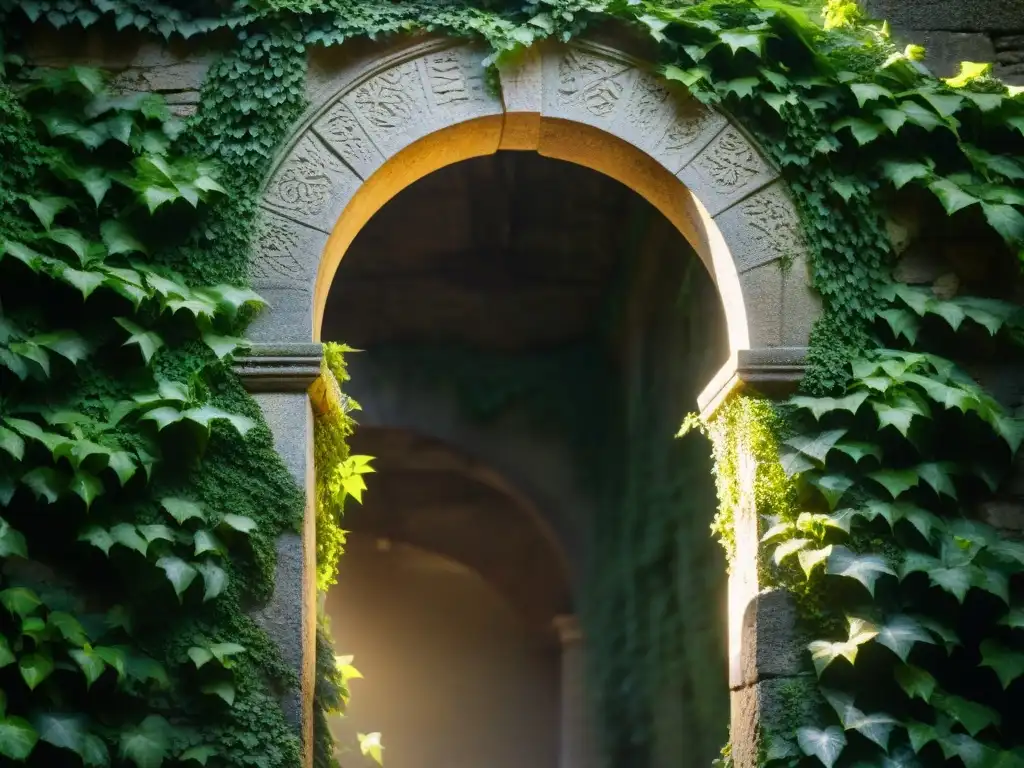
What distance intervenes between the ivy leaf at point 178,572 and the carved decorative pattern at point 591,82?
6.08ft

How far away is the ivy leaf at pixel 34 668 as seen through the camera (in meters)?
3.27

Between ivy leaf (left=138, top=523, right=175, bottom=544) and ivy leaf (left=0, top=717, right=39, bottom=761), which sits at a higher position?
ivy leaf (left=138, top=523, right=175, bottom=544)

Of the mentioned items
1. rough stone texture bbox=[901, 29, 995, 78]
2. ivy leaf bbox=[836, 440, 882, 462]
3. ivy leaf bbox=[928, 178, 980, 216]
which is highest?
rough stone texture bbox=[901, 29, 995, 78]

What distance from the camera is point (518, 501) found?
8.50m

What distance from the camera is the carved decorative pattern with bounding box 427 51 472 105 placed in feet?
13.4

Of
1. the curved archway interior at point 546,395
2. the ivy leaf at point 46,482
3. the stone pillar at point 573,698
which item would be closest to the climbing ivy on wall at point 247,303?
the ivy leaf at point 46,482

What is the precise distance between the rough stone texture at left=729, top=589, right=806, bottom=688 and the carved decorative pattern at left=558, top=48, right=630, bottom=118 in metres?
1.62

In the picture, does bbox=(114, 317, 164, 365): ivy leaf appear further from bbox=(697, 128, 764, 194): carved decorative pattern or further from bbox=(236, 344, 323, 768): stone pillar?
bbox=(697, 128, 764, 194): carved decorative pattern

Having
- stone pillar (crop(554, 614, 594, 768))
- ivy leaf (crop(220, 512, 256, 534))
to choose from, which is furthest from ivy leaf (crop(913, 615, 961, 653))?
stone pillar (crop(554, 614, 594, 768))

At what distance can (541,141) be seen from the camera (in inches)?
168

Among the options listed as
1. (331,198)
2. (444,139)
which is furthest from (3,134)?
(444,139)

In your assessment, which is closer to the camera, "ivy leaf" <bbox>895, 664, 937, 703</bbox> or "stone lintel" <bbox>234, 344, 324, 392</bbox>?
"ivy leaf" <bbox>895, 664, 937, 703</bbox>

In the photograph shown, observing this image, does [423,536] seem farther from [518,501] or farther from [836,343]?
[836,343]

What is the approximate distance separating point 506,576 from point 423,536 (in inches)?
31.8
